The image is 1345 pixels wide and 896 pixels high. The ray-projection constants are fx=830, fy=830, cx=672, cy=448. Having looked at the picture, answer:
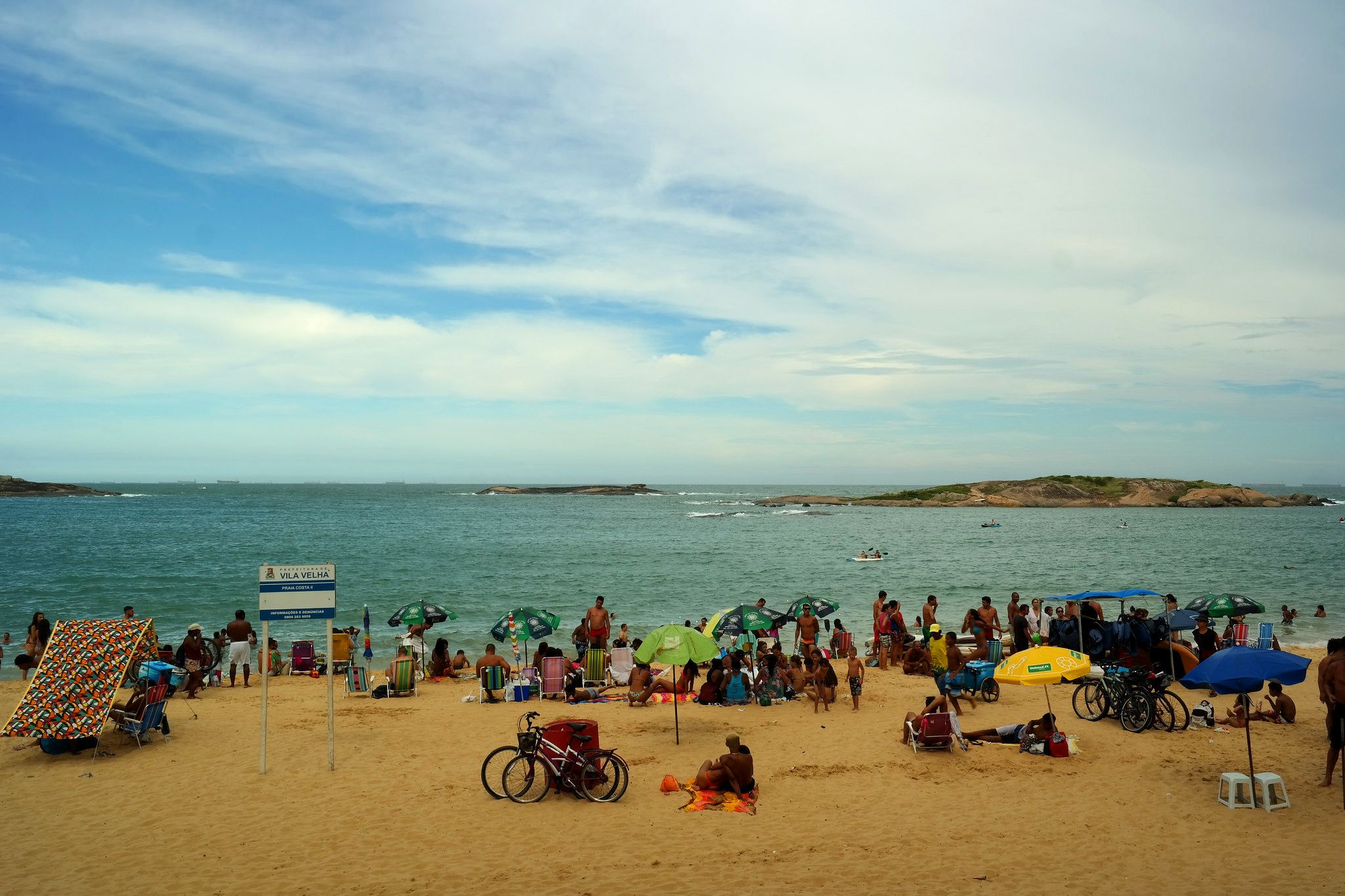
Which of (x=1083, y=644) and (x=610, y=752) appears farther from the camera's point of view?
(x=1083, y=644)

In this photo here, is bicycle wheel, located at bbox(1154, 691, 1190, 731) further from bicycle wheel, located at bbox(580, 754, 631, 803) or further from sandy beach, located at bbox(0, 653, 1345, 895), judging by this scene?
bicycle wheel, located at bbox(580, 754, 631, 803)

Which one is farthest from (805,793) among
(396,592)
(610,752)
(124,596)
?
(124,596)

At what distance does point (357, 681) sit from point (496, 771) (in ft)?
22.0

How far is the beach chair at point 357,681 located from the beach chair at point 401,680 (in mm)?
526

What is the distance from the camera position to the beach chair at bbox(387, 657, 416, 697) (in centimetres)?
1591

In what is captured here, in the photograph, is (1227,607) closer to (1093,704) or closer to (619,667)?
(1093,704)

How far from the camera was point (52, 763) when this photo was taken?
10.8m

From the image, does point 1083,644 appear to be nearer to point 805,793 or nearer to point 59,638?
point 805,793

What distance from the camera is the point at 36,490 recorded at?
173000 mm

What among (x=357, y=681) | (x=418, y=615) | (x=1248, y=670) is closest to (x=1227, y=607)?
(x=1248, y=670)

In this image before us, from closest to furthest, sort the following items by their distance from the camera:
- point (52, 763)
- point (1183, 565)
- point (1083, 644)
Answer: point (52, 763)
point (1083, 644)
point (1183, 565)

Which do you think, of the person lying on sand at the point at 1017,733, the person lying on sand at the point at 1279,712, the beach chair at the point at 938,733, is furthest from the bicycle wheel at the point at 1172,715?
the beach chair at the point at 938,733

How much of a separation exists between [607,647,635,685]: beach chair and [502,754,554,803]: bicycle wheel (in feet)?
22.8

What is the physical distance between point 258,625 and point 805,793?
22997 mm
